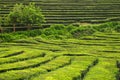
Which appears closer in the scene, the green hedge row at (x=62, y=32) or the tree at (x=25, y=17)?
the green hedge row at (x=62, y=32)

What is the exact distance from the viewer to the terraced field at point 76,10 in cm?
7394

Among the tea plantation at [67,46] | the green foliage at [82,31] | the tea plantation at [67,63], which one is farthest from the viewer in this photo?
the green foliage at [82,31]

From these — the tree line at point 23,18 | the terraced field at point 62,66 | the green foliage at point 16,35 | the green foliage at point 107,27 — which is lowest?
the green foliage at point 16,35

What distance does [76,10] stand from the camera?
81625 mm

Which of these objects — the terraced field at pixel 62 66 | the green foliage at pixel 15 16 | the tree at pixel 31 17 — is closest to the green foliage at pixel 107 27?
the tree at pixel 31 17

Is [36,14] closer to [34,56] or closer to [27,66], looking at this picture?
[34,56]

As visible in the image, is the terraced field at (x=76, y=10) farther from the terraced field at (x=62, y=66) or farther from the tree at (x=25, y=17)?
the terraced field at (x=62, y=66)

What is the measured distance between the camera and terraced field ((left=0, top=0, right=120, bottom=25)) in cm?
7394

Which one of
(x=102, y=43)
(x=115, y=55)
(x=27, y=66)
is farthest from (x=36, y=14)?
(x=27, y=66)

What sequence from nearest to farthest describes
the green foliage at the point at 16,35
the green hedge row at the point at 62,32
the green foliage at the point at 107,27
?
the green foliage at the point at 16,35, the green hedge row at the point at 62,32, the green foliage at the point at 107,27

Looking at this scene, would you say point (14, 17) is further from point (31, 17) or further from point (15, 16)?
point (31, 17)

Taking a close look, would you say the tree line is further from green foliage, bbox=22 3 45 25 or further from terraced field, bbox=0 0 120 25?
terraced field, bbox=0 0 120 25

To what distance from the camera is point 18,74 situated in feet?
76.6

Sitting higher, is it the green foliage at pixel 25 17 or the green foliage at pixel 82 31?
the green foliage at pixel 25 17
